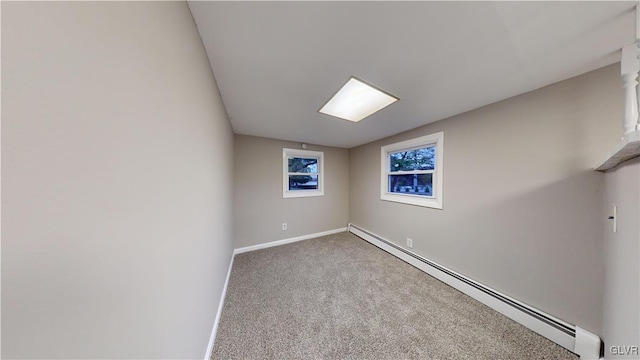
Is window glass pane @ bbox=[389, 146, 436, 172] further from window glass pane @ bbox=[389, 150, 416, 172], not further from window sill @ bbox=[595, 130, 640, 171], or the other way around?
window sill @ bbox=[595, 130, 640, 171]

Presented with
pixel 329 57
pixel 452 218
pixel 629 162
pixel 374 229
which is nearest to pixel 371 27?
pixel 329 57

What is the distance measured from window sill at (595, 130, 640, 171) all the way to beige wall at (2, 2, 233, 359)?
1.85m

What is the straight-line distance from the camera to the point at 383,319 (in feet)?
5.22

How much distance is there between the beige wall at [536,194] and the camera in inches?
49.9

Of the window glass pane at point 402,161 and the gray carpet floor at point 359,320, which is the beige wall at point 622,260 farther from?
the window glass pane at point 402,161

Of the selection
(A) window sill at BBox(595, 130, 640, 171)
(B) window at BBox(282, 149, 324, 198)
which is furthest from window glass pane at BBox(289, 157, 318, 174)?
(A) window sill at BBox(595, 130, 640, 171)

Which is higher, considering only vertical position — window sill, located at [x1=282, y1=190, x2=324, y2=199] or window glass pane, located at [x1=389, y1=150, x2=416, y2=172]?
window glass pane, located at [x1=389, y1=150, x2=416, y2=172]

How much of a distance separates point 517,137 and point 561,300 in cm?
136

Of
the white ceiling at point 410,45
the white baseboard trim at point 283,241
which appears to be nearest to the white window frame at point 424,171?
the white ceiling at point 410,45

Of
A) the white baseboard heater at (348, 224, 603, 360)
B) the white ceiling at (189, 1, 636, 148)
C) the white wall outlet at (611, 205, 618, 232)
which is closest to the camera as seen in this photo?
the white ceiling at (189, 1, 636, 148)

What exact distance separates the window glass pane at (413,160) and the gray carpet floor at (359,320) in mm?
1456

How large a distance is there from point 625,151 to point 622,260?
25.4 inches

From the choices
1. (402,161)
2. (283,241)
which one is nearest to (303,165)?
(283,241)

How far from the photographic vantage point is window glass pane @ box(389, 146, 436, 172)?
8.09ft
